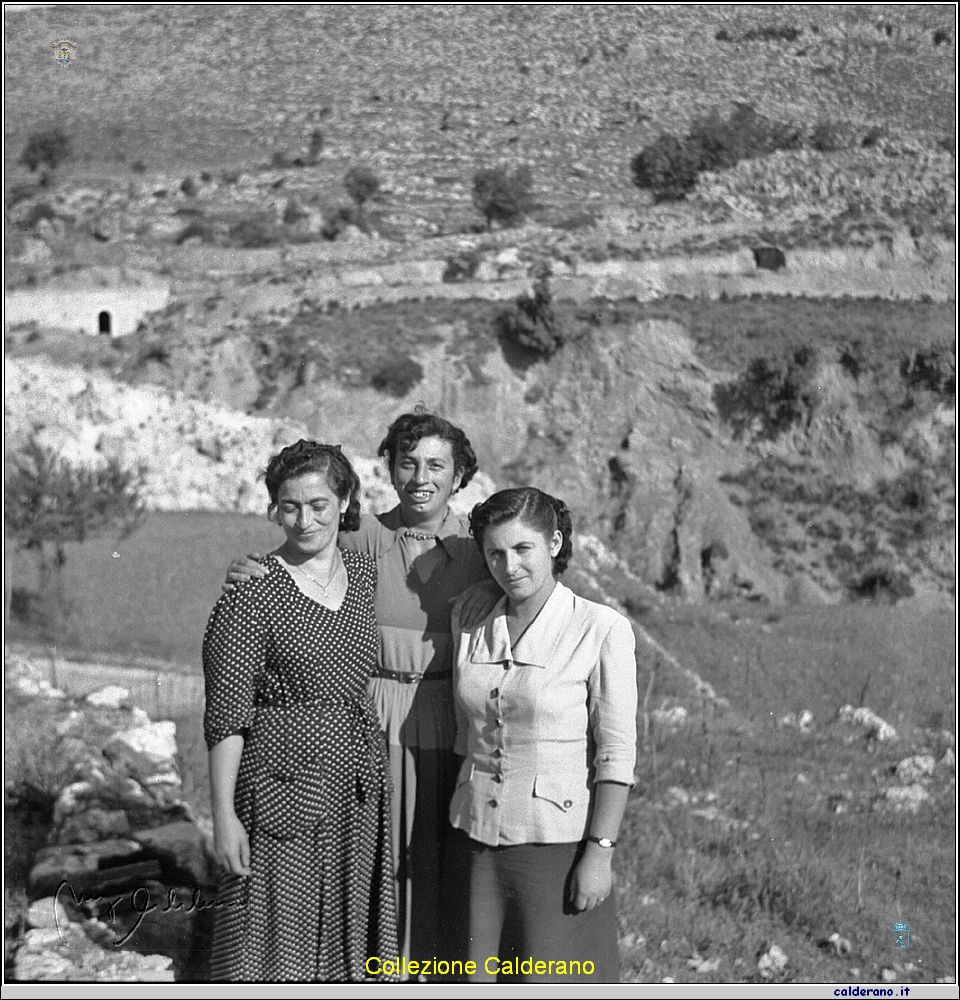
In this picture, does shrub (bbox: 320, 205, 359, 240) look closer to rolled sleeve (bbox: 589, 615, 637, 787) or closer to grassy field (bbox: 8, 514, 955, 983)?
grassy field (bbox: 8, 514, 955, 983)

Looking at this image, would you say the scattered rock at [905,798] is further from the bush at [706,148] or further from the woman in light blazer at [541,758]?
the bush at [706,148]

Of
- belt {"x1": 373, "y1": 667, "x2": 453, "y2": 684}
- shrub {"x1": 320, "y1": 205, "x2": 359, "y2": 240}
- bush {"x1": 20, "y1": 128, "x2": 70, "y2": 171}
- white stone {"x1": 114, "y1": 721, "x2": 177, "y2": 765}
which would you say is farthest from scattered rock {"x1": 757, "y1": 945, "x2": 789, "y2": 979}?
Answer: bush {"x1": 20, "y1": 128, "x2": 70, "y2": 171}

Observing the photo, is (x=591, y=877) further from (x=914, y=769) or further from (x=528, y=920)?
(x=914, y=769)

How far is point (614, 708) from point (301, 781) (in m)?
1.03

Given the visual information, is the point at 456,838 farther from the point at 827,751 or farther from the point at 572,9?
the point at 572,9

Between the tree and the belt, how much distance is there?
34.4ft

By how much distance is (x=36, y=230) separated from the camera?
23984 millimetres

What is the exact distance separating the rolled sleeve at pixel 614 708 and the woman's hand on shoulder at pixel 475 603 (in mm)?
429

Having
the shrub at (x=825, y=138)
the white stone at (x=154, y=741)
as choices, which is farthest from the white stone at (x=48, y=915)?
the shrub at (x=825, y=138)

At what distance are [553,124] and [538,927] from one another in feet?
83.3

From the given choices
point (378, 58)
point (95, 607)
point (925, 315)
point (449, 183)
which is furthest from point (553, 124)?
point (95, 607)

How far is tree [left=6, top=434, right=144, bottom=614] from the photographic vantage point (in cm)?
1345
